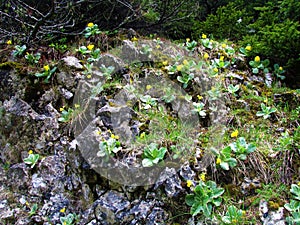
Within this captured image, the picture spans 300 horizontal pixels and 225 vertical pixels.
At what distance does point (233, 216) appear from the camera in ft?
7.80

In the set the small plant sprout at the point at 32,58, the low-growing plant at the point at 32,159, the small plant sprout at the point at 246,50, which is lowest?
the low-growing plant at the point at 32,159

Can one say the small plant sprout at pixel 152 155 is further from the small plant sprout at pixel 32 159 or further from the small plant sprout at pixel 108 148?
the small plant sprout at pixel 32 159

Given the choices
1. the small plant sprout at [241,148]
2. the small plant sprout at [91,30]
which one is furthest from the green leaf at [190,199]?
the small plant sprout at [91,30]

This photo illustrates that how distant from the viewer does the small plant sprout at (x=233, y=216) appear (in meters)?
2.36

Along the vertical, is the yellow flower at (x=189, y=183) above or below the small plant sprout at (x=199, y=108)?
below

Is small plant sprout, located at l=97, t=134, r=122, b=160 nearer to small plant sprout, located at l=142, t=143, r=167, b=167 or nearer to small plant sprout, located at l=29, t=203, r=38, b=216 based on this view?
small plant sprout, located at l=142, t=143, r=167, b=167

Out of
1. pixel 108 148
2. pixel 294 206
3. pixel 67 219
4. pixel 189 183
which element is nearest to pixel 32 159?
pixel 67 219

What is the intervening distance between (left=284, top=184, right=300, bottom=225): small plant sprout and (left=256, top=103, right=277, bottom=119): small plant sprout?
864mm

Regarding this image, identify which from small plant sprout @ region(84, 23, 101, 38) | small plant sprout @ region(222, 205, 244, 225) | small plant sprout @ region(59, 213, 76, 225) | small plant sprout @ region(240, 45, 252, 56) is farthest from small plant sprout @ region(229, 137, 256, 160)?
small plant sprout @ region(84, 23, 101, 38)

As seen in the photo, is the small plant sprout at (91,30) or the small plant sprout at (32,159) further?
the small plant sprout at (91,30)

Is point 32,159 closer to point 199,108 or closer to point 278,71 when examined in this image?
point 199,108

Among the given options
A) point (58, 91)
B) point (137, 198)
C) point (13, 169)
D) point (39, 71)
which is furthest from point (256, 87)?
point (13, 169)

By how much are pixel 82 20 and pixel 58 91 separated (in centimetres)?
129

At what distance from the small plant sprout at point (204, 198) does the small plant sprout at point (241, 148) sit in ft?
1.20
